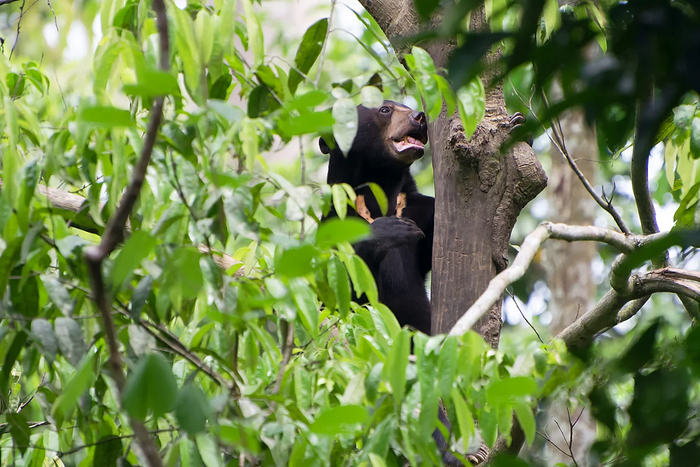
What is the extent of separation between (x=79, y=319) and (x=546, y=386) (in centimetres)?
91

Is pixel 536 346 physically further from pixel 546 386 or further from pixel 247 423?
pixel 247 423

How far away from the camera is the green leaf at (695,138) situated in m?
2.01

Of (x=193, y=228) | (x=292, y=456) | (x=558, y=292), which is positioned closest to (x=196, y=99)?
(x=193, y=228)

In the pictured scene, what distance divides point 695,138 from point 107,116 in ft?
5.83

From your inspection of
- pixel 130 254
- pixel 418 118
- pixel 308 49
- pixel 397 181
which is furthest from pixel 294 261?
pixel 397 181

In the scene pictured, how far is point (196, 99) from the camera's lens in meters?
1.22

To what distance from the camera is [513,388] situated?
1162 millimetres

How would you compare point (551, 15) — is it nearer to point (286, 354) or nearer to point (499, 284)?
point (499, 284)

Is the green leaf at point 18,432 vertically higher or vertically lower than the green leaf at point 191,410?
lower

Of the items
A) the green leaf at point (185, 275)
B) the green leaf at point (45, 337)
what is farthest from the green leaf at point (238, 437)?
the green leaf at point (45, 337)

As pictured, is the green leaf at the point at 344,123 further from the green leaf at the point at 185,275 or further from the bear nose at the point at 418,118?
the bear nose at the point at 418,118

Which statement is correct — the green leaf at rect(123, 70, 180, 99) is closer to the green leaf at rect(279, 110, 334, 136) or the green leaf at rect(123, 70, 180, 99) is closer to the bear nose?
the green leaf at rect(279, 110, 334, 136)

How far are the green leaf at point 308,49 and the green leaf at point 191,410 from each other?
32.3 inches

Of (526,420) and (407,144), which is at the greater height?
(407,144)
